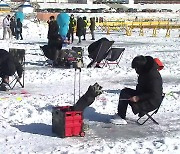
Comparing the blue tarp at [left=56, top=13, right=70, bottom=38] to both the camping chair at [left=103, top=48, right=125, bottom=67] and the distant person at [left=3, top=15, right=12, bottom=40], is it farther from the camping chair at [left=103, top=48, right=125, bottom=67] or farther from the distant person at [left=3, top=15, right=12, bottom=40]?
the camping chair at [left=103, top=48, right=125, bottom=67]

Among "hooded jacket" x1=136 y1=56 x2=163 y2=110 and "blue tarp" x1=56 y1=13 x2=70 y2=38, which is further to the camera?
"blue tarp" x1=56 y1=13 x2=70 y2=38

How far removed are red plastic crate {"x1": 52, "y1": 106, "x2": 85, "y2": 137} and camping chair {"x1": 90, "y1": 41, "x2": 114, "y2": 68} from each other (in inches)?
275

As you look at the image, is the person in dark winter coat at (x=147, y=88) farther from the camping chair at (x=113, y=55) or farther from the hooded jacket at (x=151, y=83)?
the camping chair at (x=113, y=55)

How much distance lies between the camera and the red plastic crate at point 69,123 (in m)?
6.92

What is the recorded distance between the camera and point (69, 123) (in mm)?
6930

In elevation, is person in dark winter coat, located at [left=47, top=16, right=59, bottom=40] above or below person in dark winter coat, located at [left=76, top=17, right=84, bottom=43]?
above

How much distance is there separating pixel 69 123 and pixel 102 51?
7.31 meters

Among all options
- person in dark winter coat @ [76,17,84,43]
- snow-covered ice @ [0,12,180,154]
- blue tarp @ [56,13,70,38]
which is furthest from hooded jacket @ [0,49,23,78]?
person in dark winter coat @ [76,17,84,43]

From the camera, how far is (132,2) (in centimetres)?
9244

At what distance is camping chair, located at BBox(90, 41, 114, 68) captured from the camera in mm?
13947

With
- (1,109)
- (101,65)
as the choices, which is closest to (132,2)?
(101,65)

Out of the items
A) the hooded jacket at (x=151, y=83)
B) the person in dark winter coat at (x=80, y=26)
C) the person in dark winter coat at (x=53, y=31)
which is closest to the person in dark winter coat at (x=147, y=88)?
the hooded jacket at (x=151, y=83)

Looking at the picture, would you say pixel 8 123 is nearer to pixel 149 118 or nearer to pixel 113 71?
pixel 149 118

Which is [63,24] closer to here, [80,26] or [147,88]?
[80,26]
